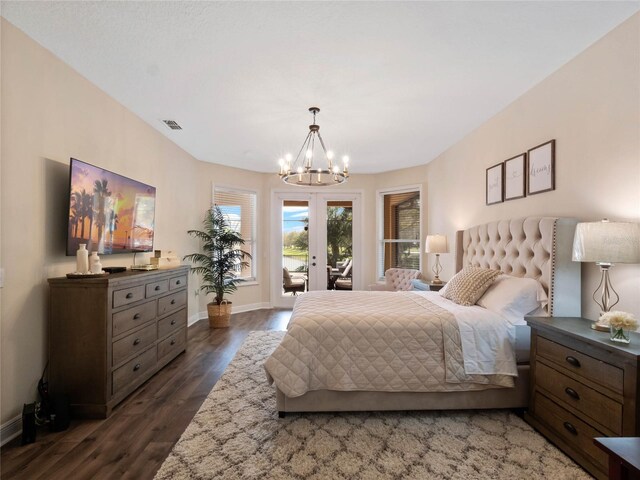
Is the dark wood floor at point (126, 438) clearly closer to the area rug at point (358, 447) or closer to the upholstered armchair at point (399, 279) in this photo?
the area rug at point (358, 447)

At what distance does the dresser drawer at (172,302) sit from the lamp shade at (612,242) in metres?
3.41

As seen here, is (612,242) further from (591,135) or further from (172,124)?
(172,124)

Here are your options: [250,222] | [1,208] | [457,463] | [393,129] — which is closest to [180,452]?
[457,463]

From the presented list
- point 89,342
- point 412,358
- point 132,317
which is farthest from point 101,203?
point 412,358

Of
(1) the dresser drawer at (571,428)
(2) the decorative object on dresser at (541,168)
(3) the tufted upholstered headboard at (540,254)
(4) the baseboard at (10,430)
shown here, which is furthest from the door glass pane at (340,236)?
(4) the baseboard at (10,430)

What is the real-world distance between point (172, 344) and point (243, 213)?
2.91 metres

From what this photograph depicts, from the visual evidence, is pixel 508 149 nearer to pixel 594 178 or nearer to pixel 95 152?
pixel 594 178

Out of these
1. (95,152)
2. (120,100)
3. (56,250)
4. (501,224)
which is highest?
(120,100)

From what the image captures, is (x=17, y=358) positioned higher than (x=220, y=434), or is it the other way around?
(x=17, y=358)

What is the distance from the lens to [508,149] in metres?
3.09

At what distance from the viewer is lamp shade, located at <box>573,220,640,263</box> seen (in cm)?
168

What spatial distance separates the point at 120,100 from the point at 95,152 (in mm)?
648

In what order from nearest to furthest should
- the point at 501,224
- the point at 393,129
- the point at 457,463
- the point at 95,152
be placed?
1. the point at 457,463
2. the point at 95,152
3. the point at 501,224
4. the point at 393,129

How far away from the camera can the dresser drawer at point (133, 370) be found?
236cm
